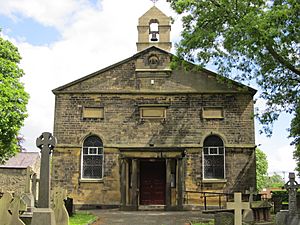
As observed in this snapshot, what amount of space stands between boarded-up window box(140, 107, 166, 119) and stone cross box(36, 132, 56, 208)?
14.0 m

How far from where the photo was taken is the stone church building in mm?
23078

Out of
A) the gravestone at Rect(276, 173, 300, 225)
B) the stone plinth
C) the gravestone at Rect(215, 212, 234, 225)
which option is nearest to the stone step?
the gravestone at Rect(276, 173, 300, 225)

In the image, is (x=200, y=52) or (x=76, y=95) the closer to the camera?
(x=200, y=52)

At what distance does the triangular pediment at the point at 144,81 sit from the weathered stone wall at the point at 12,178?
16.4 meters

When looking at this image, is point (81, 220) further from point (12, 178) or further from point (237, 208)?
point (12, 178)

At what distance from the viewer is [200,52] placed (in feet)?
66.3

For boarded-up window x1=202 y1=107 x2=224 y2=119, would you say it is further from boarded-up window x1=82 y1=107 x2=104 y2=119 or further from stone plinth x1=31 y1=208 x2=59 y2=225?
stone plinth x1=31 y1=208 x2=59 y2=225

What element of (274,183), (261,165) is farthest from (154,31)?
(274,183)

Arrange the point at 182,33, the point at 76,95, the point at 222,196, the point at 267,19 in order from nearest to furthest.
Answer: the point at 267,19
the point at 182,33
the point at 222,196
the point at 76,95

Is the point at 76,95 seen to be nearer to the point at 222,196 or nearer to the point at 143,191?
the point at 143,191

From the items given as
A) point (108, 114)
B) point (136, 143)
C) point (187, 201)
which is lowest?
point (187, 201)

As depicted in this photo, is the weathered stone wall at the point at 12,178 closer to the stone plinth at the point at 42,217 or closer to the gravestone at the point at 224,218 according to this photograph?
the gravestone at the point at 224,218

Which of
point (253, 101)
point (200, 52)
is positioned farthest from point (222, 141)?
point (200, 52)

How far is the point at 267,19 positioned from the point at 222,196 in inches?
412
